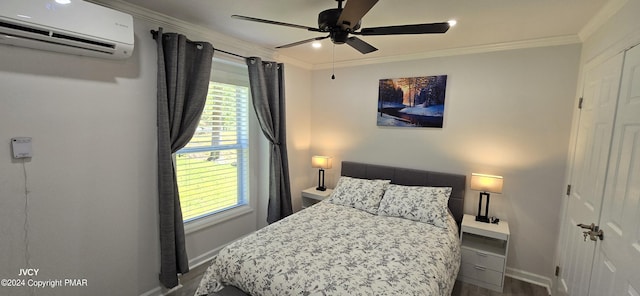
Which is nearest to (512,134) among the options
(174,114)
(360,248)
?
(360,248)

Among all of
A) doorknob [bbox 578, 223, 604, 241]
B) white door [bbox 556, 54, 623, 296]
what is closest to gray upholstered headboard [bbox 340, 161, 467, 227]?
white door [bbox 556, 54, 623, 296]

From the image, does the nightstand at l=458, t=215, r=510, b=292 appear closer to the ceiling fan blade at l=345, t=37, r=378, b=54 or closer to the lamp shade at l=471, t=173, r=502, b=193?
the lamp shade at l=471, t=173, r=502, b=193

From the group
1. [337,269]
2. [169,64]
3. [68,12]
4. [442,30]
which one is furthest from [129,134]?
[442,30]

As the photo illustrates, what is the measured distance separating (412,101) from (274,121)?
5.42 feet

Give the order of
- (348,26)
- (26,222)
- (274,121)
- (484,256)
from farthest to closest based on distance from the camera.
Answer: (274,121) < (484,256) < (26,222) < (348,26)

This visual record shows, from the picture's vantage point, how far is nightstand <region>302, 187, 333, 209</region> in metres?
3.43

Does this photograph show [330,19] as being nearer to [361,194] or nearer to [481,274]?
[361,194]

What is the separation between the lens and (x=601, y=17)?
1812 millimetres

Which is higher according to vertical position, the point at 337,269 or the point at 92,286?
the point at 337,269

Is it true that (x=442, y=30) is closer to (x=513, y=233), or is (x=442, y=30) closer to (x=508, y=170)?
(x=508, y=170)

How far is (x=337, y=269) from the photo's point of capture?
5.41ft

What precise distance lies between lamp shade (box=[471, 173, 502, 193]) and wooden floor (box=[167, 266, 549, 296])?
92 cm

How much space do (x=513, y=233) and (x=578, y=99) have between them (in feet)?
4.47

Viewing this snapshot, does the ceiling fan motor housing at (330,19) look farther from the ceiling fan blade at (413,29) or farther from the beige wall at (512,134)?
the beige wall at (512,134)
